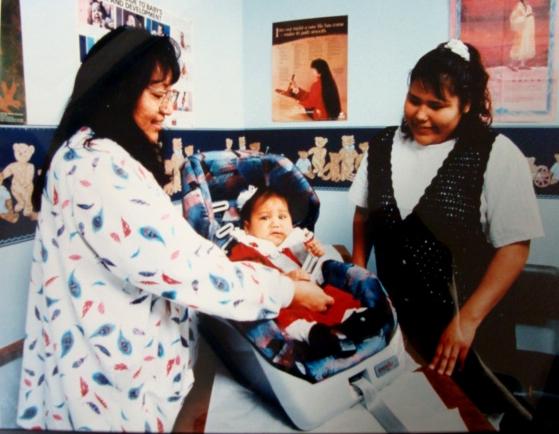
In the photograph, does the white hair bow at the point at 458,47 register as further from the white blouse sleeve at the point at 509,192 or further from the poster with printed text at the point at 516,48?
the white blouse sleeve at the point at 509,192

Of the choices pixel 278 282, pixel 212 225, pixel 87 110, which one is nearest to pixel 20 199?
pixel 87 110

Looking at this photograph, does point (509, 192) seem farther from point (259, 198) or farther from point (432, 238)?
point (259, 198)

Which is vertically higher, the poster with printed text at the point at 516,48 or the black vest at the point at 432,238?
the poster with printed text at the point at 516,48

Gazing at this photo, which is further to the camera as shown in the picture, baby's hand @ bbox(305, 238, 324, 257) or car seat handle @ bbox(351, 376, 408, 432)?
baby's hand @ bbox(305, 238, 324, 257)

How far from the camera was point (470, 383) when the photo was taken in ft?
2.57

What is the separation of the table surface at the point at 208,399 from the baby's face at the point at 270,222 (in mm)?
208

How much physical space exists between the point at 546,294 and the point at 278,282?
418mm

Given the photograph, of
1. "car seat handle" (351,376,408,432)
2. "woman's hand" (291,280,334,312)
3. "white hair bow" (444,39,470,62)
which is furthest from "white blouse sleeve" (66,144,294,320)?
"white hair bow" (444,39,470,62)

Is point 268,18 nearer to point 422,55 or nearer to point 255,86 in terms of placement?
point 255,86

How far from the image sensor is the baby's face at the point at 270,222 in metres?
0.81

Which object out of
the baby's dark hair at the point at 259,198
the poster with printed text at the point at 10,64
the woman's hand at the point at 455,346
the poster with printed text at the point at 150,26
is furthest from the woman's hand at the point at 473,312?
the poster with printed text at the point at 10,64

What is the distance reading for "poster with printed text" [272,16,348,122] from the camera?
2.59 ft

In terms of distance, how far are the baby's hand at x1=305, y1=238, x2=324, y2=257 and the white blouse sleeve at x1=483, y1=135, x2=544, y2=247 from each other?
10.4 inches

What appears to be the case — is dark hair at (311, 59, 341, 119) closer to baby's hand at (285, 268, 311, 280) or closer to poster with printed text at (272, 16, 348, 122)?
poster with printed text at (272, 16, 348, 122)
